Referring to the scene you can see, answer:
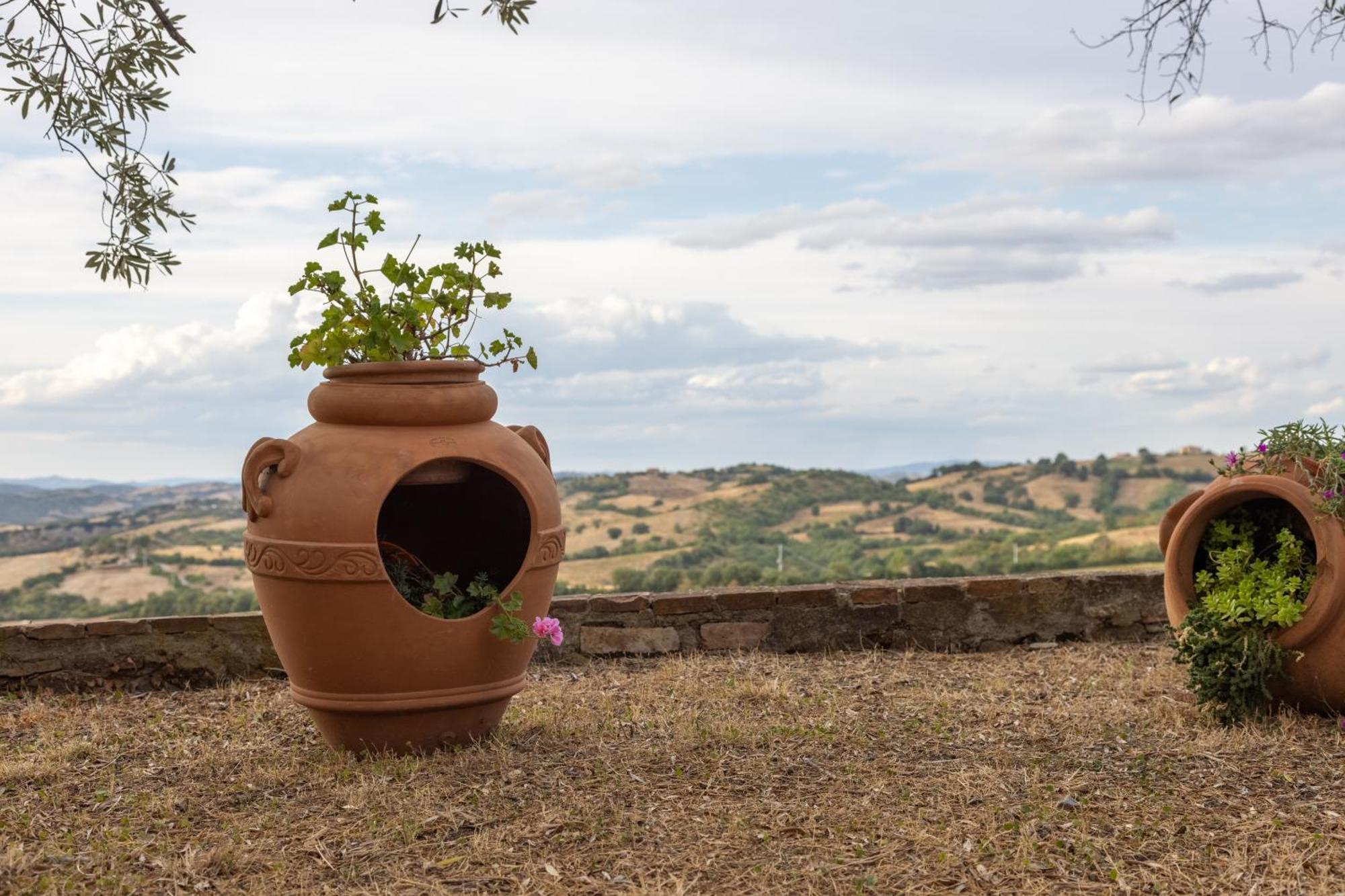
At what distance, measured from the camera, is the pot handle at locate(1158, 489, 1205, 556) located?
5949mm

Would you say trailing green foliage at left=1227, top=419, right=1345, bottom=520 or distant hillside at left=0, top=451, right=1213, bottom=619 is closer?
trailing green foliage at left=1227, top=419, right=1345, bottom=520

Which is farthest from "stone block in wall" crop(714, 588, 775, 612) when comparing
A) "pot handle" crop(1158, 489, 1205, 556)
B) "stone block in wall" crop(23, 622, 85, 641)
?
"stone block in wall" crop(23, 622, 85, 641)

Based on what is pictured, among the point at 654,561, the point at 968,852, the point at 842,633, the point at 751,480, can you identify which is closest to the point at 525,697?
the point at 842,633

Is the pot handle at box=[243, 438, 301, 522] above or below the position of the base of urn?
above

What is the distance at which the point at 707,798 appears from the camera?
14.4 feet

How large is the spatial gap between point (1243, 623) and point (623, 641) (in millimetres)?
3347

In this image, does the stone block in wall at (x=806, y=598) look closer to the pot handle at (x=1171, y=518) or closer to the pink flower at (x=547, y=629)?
the pot handle at (x=1171, y=518)

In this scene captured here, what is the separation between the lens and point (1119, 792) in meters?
4.41

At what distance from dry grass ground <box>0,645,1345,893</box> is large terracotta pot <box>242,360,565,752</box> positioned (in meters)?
0.25

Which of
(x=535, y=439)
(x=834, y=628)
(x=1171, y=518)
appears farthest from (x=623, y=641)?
(x=1171, y=518)

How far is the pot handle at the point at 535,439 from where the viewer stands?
17.6 feet

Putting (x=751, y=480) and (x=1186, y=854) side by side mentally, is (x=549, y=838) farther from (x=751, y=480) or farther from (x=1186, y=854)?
(x=751, y=480)

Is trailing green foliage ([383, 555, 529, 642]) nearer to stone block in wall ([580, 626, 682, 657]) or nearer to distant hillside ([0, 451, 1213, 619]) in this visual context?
stone block in wall ([580, 626, 682, 657])

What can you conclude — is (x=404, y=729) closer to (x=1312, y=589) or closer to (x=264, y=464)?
(x=264, y=464)
